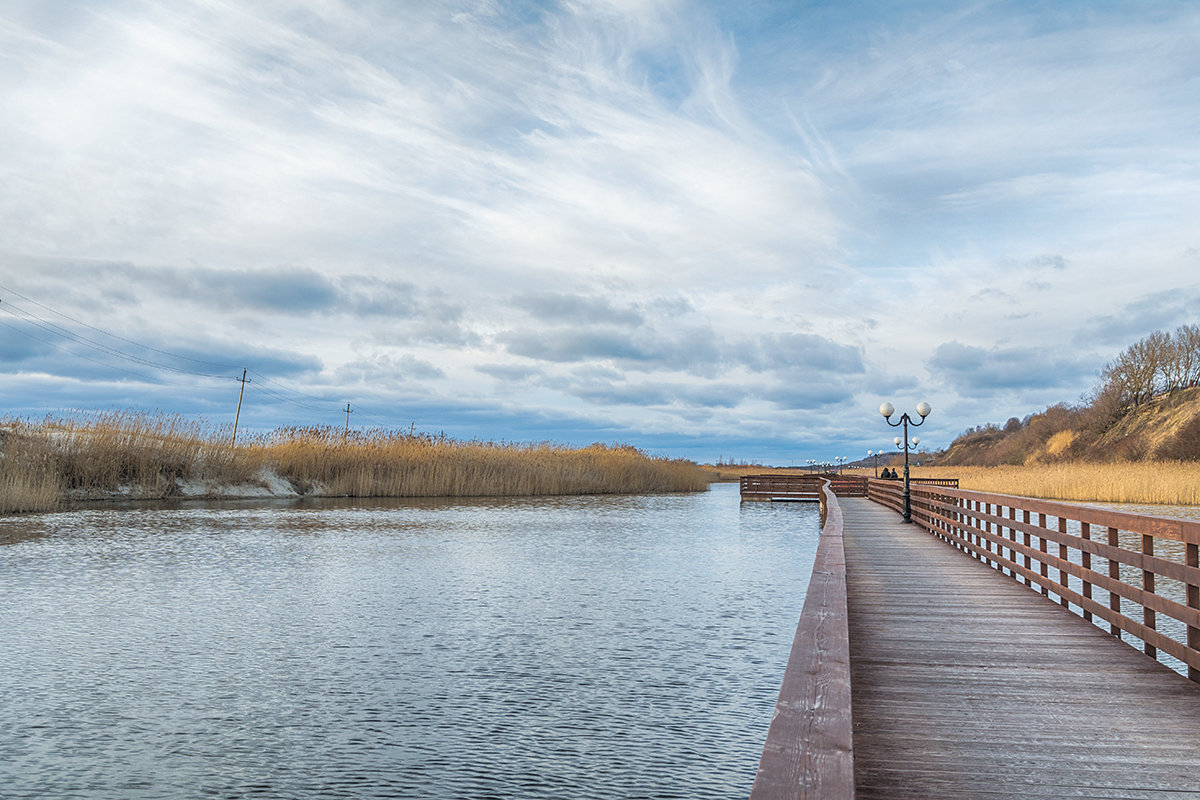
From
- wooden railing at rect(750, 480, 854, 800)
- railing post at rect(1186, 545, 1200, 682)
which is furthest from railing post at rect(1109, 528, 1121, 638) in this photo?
wooden railing at rect(750, 480, 854, 800)

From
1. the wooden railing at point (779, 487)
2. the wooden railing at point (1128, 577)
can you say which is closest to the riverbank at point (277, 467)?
the wooden railing at point (779, 487)

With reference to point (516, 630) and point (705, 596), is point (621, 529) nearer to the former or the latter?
point (705, 596)

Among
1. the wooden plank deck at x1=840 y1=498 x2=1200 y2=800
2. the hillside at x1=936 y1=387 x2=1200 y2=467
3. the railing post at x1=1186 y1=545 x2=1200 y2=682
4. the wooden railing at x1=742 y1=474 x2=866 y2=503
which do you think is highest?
the hillside at x1=936 y1=387 x2=1200 y2=467

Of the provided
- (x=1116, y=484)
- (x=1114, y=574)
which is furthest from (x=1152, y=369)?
(x=1114, y=574)

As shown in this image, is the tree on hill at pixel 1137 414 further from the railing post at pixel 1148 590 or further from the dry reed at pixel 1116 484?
the railing post at pixel 1148 590

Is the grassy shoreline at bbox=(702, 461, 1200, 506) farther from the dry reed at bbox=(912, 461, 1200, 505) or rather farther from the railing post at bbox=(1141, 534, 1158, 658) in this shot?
the railing post at bbox=(1141, 534, 1158, 658)

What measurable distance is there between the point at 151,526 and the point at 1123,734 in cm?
1582

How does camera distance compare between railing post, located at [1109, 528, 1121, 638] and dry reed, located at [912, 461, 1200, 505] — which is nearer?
railing post, located at [1109, 528, 1121, 638]

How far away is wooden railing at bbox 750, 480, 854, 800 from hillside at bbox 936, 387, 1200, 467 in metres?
39.6

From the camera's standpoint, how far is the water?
13.1 feet

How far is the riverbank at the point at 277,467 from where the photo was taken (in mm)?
20859

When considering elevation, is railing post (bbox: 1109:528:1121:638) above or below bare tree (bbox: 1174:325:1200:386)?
below

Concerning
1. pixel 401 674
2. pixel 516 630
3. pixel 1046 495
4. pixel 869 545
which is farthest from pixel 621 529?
pixel 1046 495

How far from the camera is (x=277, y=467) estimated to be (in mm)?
26062
